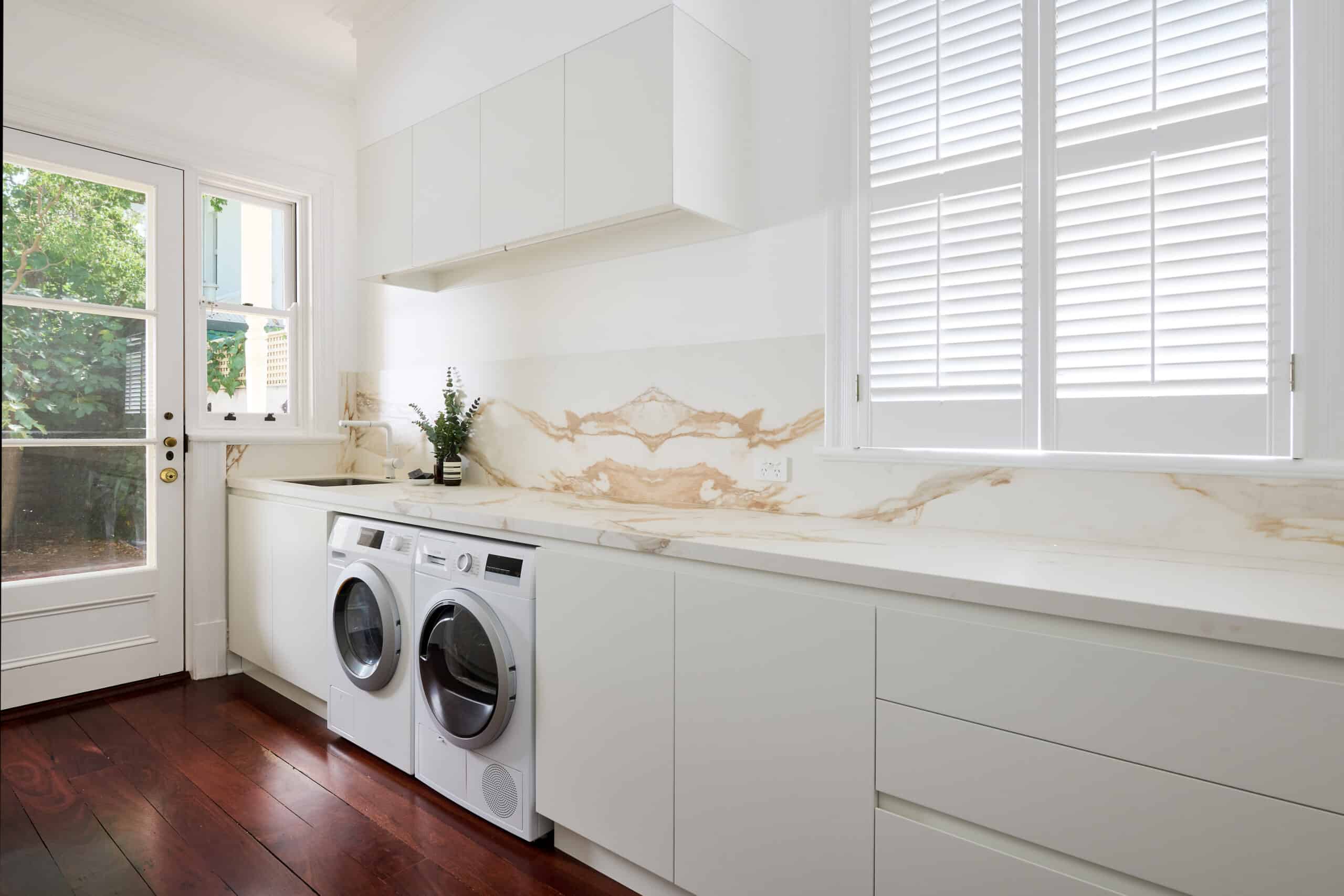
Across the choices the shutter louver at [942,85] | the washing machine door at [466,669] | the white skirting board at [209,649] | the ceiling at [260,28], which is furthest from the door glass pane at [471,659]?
the ceiling at [260,28]

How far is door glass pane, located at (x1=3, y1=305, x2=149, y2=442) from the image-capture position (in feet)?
1.98

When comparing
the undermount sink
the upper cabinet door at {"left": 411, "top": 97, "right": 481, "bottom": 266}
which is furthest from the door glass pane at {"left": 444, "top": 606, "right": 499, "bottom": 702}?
the undermount sink

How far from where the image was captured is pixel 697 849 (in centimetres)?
159

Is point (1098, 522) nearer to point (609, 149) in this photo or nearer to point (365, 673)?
point (609, 149)

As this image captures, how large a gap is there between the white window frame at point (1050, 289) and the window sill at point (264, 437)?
2.56 m

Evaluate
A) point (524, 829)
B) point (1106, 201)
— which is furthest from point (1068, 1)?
point (524, 829)

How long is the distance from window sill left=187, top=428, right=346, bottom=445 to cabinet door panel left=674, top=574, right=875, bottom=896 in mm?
2509

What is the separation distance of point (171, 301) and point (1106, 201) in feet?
10.8

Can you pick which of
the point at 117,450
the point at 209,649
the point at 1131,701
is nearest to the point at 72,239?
the point at 117,450

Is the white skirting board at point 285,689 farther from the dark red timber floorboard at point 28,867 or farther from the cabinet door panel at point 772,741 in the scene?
the cabinet door panel at point 772,741

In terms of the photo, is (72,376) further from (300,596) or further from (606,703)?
(300,596)

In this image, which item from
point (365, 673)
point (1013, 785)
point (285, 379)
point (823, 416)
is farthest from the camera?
point (285, 379)

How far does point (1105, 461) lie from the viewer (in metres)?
1.66

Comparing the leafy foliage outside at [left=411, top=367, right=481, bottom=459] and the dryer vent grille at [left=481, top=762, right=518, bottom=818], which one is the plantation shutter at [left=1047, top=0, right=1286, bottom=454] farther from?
the leafy foliage outside at [left=411, top=367, right=481, bottom=459]
